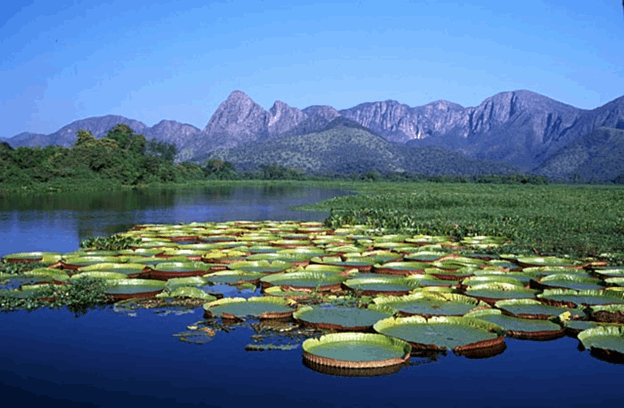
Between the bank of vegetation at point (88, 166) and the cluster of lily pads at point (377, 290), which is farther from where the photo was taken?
the bank of vegetation at point (88, 166)

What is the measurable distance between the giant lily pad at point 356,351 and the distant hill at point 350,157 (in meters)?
124

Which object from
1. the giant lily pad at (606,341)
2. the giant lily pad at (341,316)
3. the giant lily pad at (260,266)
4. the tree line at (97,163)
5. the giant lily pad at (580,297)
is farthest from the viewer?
the tree line at (97,163)

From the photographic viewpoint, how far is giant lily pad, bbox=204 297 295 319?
332 inches

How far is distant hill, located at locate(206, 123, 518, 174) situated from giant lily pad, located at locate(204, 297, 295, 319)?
12239 cm

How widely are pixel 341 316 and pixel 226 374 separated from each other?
6.96 ft

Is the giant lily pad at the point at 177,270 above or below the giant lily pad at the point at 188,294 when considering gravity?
above

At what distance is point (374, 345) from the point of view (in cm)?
714

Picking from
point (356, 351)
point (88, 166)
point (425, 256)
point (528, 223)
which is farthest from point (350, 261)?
point (88, 166)

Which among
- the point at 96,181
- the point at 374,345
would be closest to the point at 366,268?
the point at 374,345

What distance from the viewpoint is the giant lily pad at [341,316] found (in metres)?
7.84

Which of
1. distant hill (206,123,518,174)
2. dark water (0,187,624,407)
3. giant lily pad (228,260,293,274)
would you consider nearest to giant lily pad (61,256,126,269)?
giant lily pad (228,260,293,274)

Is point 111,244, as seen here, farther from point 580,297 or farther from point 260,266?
point 580,297

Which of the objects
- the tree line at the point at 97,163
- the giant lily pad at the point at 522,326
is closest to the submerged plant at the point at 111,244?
the giant lily pad at the point at 522,326

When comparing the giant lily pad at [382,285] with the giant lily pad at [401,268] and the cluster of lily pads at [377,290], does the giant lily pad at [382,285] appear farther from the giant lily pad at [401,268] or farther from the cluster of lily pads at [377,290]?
the giant lily pad at [401,268]
